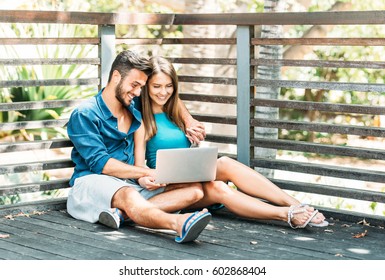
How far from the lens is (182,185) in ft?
18.7

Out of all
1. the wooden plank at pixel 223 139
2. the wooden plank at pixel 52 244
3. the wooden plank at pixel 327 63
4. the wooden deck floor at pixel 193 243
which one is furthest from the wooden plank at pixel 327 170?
the wooden plank at pixel 52 244

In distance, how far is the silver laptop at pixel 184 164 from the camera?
5.36 meters

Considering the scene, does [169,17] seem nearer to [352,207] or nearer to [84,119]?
[84,119]

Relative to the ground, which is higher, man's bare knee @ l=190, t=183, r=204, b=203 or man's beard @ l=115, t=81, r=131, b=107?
man's beard @ l=115, t=81, r=131, b=107

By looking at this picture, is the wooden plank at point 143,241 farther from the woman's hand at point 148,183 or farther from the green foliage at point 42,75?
the green foliage at point 42,75

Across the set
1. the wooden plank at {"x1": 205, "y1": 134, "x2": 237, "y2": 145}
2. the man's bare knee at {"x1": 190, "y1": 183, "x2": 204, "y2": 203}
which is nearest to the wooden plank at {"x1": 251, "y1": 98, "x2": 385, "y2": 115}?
the wooden plank at {"x1": 205, "y1": 134, "x2": 237, "y2": 145}

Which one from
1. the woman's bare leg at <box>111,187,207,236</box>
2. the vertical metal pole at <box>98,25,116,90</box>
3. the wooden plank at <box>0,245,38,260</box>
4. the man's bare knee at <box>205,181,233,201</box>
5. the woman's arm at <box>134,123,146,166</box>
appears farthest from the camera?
the vertical metal pole at <box>98,25,116,90</box>

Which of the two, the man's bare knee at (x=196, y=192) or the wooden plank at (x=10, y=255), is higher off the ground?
the man's bare knee at (x=196, y=192)

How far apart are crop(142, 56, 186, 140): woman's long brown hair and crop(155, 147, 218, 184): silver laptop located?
1.77ft

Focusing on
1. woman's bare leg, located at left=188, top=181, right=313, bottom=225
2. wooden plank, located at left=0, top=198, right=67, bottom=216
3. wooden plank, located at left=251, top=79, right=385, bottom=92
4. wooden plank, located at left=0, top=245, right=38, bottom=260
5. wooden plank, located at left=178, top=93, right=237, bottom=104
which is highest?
wooden plank, located at left=251, top=79, right=385, bottom=92

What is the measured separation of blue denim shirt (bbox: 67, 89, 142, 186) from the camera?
18.4 ft

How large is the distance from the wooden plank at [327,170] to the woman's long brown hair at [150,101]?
0.76m

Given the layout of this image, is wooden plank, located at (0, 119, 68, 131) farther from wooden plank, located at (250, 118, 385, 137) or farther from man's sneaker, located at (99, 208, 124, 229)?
wooden plank, located at (250, 118, 385, 137)

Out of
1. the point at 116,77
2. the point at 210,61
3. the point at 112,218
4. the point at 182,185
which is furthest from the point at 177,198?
the point at 210,61
